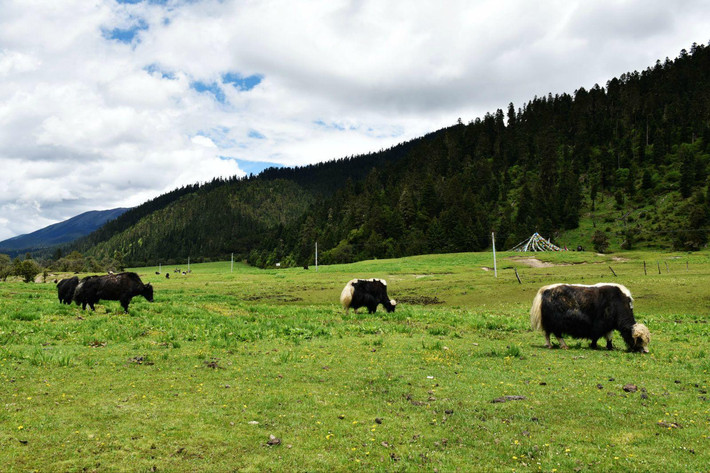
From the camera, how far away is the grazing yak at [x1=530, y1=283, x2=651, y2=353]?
14.5 meters

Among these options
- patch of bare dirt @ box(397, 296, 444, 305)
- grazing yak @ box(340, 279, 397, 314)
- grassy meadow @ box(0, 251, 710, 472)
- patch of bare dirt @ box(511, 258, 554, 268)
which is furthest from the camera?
patch of bare dirt @ box(511, 258, 554, 268)

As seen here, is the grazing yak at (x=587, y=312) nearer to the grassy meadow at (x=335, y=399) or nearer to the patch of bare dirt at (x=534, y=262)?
the grassy meadow at (x=335, y=399)

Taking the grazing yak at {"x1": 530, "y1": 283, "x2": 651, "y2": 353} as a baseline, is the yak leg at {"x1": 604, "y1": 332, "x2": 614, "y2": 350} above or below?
below

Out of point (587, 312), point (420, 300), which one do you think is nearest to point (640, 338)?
point (587, 312)

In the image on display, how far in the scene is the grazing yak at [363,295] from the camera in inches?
1001

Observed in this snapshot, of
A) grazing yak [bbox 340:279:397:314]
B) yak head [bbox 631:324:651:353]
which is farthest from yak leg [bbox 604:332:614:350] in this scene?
grazing yak [bbox 340:279:397:314]

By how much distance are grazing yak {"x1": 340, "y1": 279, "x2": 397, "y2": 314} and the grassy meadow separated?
7139 mm

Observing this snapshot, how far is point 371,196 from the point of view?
165 meters

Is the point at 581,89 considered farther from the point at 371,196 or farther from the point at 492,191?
the point at 371,196

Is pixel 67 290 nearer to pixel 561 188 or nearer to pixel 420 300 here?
pixel 420 300

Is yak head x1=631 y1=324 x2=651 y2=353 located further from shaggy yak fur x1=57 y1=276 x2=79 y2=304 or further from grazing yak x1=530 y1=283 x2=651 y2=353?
shaggy yak fur x1=57 y1=276 x2=79 y2=304

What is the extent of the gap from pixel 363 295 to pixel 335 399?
1661 centimetres

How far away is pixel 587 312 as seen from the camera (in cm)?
1493

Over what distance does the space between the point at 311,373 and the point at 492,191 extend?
503ft
